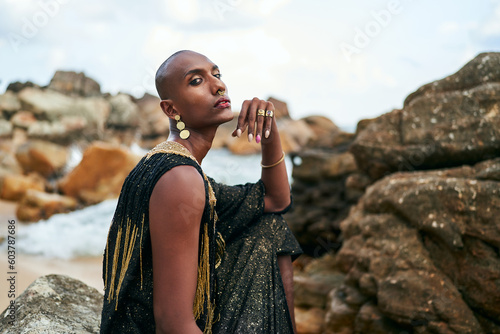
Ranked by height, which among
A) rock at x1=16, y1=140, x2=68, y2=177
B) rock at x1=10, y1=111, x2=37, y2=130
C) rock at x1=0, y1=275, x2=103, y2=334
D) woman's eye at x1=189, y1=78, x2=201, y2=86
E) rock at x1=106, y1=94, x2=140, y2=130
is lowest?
rock at x1=0, y1=275, x2=103, y2=334

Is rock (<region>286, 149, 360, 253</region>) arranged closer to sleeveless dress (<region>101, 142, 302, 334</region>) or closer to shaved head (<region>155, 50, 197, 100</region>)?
sleeveless dress (<region>101, 142, 302, 334</region>)

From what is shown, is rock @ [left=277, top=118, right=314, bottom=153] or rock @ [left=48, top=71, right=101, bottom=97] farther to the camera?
rock @ [left=48, top=71, right=101, bottom=97]

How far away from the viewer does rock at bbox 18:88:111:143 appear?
67.7ft

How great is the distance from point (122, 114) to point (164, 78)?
28.3 m

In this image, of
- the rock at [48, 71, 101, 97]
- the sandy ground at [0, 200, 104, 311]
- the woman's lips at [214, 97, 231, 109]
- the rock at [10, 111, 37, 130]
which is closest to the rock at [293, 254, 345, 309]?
the woman's lips at [214, 97, 231, 109]

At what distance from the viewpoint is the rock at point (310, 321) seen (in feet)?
13.6

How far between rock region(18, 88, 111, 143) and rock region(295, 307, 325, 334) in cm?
1808

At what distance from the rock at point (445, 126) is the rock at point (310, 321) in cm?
148

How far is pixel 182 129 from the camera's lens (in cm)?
231

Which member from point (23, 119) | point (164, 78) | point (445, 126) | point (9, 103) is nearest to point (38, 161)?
point (23, 119)

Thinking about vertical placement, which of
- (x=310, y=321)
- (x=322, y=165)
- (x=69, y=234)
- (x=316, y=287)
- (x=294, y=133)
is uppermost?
(x=294, y=133)

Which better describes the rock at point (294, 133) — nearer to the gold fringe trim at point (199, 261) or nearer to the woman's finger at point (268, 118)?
the woman's finger at point (268, 118)

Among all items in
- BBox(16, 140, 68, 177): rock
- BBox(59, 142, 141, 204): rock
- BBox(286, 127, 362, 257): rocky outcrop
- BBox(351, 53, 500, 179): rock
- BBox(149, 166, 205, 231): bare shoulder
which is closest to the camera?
BBox(149, 166, 205, 231): bare shoulder

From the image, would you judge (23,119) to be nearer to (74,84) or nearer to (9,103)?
(9,103)
